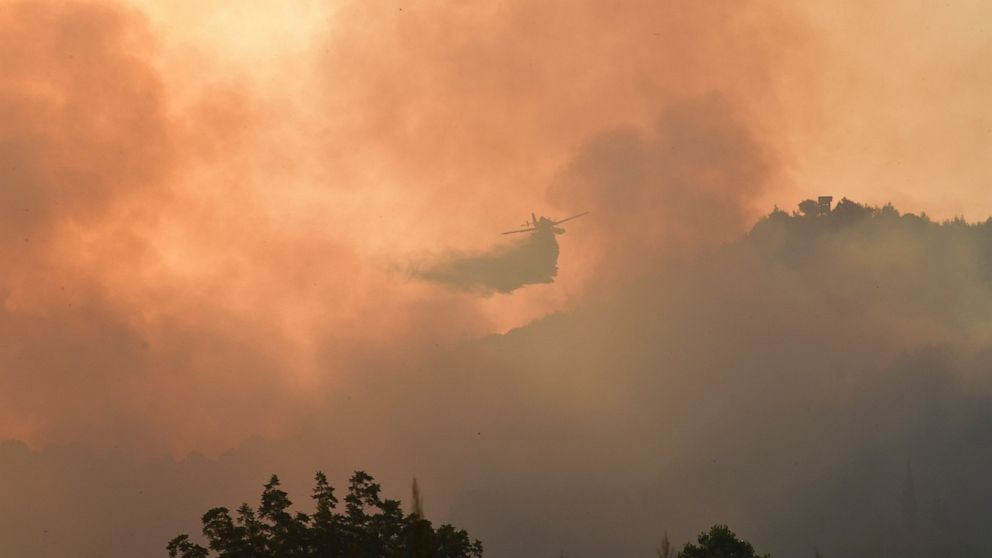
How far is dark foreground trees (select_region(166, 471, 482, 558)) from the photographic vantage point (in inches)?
2849

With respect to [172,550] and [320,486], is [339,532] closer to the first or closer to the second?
[320,486]

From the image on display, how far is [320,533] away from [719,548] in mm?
46903

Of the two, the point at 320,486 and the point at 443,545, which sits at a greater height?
the point at 320,486

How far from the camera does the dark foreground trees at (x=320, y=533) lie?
7238 centimetres

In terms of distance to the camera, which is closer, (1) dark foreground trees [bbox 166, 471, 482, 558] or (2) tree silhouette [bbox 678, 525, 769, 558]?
(1) dark foreground trees [bbox 166, 471, 482, 558]

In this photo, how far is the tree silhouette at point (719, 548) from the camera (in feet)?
349

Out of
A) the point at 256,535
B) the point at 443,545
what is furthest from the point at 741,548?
the point at 256,535

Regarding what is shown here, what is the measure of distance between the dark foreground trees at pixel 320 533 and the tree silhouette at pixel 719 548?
37.2m

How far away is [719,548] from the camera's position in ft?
352

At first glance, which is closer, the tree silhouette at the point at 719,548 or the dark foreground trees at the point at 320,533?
the dark foreground trees at the point at 320,533

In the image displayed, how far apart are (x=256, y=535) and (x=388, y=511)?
8446 millimetres

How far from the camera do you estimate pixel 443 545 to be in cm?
7538

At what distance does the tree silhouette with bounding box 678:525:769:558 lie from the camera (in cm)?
10650

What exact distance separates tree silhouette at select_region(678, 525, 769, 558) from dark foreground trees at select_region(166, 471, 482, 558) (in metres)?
37.2
